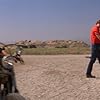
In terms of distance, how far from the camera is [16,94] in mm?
5812

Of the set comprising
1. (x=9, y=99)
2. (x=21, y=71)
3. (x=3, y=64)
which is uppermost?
(x=3, y=64)

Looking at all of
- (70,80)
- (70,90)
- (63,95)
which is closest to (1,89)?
(63,95)

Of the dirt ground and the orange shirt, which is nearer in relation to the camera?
the dirt ground

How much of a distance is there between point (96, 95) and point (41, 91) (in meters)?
1.30

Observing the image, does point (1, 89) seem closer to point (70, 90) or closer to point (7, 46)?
point (7, 46)

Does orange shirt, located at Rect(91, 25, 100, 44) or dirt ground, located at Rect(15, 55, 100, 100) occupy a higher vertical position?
orange shirt, located at Rect(91, 25, 100, 44)

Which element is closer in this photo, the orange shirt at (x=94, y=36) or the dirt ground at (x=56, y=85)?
the dirt ground at (x=56, y=85)

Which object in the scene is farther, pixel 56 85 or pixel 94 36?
pixel 94 36

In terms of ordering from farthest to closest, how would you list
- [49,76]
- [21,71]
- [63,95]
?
[21,71]
[49,76]
[63,95]

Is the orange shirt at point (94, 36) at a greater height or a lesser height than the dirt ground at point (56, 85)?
greater

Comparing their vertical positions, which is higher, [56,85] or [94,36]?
[94,36]

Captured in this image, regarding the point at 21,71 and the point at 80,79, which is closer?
the point at 80,79

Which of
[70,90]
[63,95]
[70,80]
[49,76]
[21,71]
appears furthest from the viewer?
[21,71]

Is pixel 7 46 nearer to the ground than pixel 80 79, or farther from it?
farther from it
